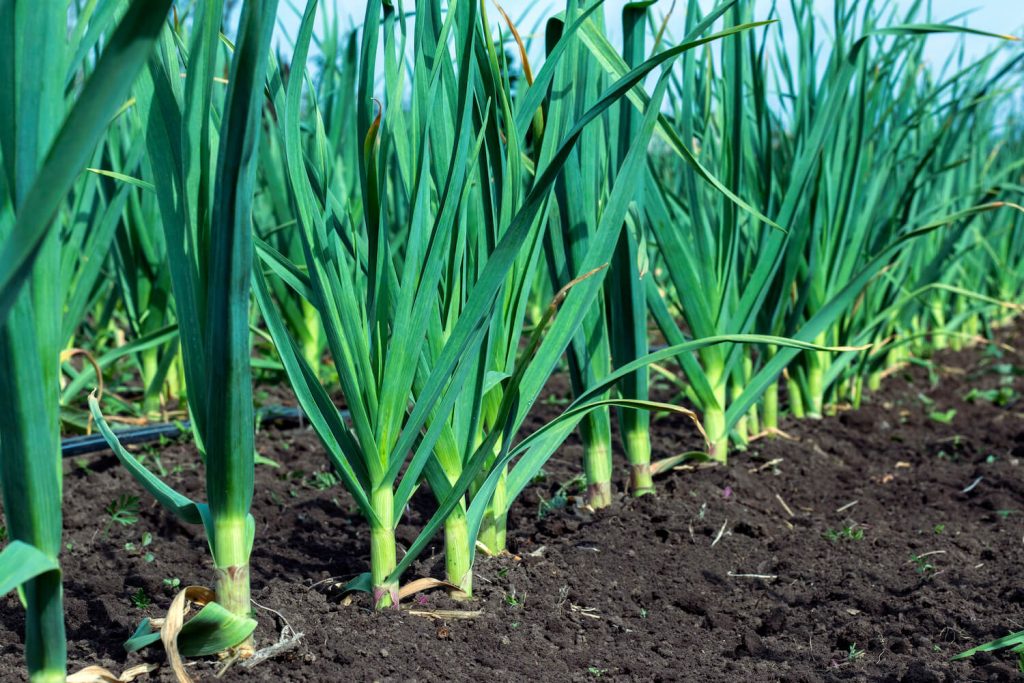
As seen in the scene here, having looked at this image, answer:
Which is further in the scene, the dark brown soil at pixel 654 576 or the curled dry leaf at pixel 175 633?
the dark brown soil at pixel 654 576

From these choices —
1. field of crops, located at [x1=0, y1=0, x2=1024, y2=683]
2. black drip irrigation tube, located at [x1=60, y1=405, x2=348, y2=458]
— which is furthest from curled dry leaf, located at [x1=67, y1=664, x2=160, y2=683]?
black drip irrigation tube, located at [x1=60, y1=405, x2=348, y2=458]

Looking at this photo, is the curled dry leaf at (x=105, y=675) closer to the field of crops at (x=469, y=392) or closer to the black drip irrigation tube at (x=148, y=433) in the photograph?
the field of crops at (x=469, y=392)

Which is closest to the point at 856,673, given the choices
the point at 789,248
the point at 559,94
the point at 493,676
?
the point at 493,676

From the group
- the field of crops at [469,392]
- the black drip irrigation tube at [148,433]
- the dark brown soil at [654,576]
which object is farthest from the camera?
the black drip irrigation tube at [148,433]

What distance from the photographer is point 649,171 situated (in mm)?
1430

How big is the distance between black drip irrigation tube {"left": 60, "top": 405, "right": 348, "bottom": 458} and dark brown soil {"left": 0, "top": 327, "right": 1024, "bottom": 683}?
33mm

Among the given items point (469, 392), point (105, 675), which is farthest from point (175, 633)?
point (469, 392)

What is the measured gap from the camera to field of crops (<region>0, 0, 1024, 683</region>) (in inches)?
27.9

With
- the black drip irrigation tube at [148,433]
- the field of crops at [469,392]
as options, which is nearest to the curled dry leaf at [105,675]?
the field of crops at [469,392]

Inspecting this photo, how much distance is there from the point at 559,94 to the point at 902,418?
1.55 m

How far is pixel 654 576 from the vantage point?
1230 millimetres

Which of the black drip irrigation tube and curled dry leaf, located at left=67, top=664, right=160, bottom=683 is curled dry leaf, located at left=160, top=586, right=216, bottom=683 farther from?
the black drip irrigation tube

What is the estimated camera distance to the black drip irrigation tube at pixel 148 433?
65.7 inches

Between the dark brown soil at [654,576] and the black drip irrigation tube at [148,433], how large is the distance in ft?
0.11
